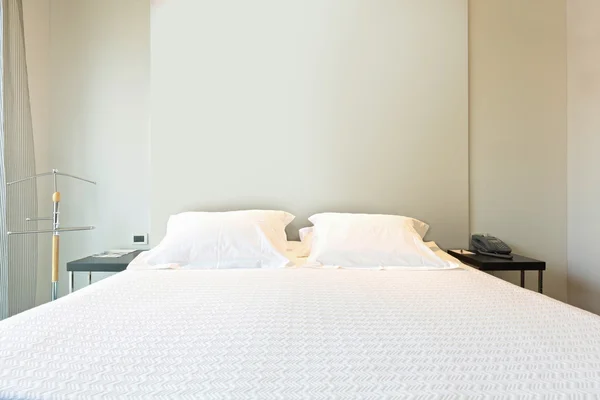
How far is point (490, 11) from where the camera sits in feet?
7.84

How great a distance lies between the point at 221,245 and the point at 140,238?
3.06ft

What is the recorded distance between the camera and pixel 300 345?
79 cm

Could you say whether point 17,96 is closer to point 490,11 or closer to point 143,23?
point 143,23

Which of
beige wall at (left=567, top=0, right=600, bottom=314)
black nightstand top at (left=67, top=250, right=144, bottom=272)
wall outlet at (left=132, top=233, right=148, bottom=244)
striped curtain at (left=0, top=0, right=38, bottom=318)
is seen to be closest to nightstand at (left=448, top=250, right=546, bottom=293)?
beige wall at (left=567, top=0, right=600, bottom=314)

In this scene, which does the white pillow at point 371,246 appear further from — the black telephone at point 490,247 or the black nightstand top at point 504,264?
→ the black telephone at point 490,247

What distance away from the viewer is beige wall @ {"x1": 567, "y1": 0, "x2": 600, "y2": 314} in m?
2.25

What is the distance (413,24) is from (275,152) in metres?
1.25

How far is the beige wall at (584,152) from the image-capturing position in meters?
2.25

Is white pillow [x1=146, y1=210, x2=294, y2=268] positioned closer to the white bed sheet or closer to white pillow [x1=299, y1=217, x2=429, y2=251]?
white pillow [x1=299, y1=217, x2=429, y2=251]

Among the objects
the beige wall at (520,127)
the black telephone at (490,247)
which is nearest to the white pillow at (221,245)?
the black telephone at (490,247)

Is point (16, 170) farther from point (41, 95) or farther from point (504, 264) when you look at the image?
point (504, 264)

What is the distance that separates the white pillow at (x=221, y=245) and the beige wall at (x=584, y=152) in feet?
6.63

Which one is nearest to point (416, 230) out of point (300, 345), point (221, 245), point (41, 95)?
point (221, 245)

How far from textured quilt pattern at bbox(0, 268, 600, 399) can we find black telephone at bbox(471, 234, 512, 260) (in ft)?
2.97
